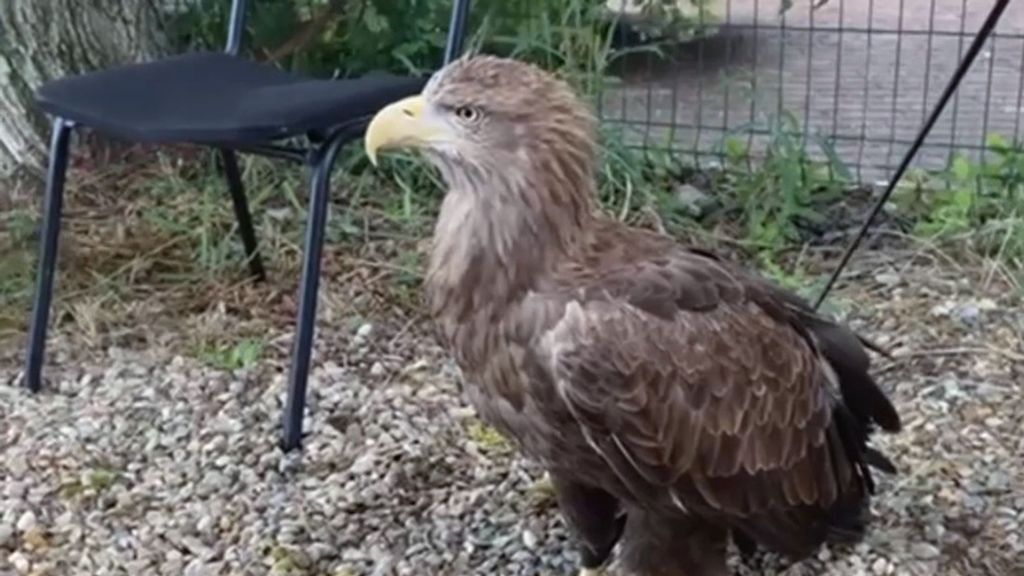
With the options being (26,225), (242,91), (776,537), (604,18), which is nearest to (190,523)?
(242,91)

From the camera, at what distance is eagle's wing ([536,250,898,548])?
95.9 inches

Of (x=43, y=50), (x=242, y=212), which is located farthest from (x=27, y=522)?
(x=43, y=50)

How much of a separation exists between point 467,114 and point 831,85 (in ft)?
12.1

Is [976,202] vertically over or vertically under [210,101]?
under

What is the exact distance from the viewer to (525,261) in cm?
249

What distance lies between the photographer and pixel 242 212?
13.0 feet

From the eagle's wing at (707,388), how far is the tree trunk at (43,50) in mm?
2365

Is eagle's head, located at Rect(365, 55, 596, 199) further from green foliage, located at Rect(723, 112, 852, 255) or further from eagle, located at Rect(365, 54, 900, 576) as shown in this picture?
green foliage, located at Rect(723, 112, 852, 255)

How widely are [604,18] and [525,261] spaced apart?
8.43ft

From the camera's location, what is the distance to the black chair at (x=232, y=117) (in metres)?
3.10

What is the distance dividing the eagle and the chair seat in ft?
1.91

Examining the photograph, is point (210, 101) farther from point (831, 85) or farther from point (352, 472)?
point (831, 85)

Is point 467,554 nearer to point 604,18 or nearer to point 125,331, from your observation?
point 125,331

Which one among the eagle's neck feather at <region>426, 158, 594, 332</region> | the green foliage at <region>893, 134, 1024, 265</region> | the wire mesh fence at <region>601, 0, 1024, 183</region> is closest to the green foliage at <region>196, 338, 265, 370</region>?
the eagle's neck feather at <region>426, 158, 594, 332</region>
